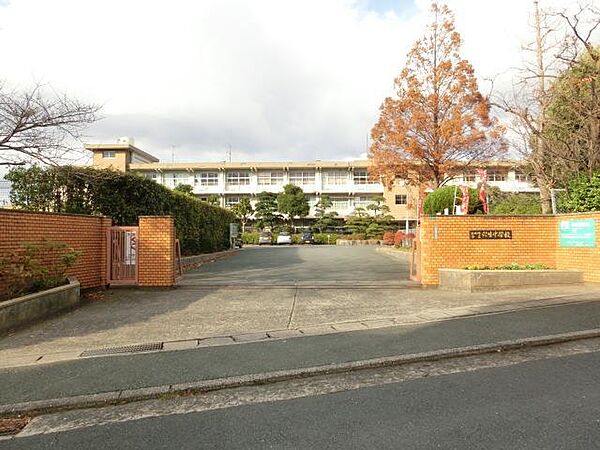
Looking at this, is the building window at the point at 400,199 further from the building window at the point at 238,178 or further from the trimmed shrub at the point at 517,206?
the trimmed shrub at the point at 517,206

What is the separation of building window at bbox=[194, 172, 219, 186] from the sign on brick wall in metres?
48.1

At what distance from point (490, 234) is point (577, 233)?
211 cm

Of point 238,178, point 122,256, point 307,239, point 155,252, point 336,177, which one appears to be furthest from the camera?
point 238,178

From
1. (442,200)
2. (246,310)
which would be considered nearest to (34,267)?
(246,310)

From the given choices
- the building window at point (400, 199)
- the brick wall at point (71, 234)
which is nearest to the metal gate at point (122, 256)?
the brick wall at point (71, 234)

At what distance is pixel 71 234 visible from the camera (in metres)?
10.1

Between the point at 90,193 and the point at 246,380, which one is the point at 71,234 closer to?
the point at 90,193

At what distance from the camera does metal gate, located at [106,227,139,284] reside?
1112 cm

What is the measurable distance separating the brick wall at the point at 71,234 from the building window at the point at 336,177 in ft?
149

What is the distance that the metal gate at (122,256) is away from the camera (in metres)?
11.1

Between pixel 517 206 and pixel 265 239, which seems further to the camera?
pixel 265 239

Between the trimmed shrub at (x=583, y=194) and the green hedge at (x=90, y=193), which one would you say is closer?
the green hedge at (x=90, y=193)

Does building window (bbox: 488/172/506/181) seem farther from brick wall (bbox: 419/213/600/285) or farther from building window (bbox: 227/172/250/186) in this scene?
brick wall (bbox: 419/213/600/285)

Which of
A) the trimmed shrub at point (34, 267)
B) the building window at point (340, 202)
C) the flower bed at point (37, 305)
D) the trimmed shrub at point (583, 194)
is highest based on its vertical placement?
the building window at point (340, 202)
